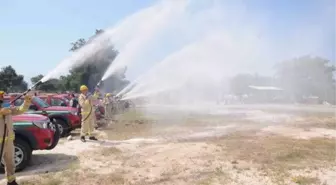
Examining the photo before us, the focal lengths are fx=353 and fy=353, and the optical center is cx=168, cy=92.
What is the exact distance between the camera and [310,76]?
191ft

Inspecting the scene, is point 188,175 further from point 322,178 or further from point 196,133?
point 196,133

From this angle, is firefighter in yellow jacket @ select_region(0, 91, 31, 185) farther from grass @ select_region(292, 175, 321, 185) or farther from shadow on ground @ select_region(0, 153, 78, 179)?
grass @ select_region(292, 175, 321, 185)

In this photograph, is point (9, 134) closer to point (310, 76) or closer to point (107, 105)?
point (107, 105)

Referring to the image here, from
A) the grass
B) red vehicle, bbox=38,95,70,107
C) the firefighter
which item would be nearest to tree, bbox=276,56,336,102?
the firefighter

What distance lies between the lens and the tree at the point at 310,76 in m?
57.4

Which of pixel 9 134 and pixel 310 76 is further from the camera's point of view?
pixel 310 76

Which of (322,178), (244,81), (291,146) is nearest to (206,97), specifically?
(244,81)

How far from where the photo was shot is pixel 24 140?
799 centimetres

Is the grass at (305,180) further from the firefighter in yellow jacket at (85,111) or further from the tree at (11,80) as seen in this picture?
the tree at (11,80)

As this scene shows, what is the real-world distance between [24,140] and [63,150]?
2410mm

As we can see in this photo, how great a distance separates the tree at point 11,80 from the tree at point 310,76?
41.9m

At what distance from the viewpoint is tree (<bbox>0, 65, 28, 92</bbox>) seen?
154 ft

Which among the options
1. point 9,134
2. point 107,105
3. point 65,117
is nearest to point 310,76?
point 107,105

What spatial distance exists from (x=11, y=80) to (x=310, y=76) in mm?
46226
